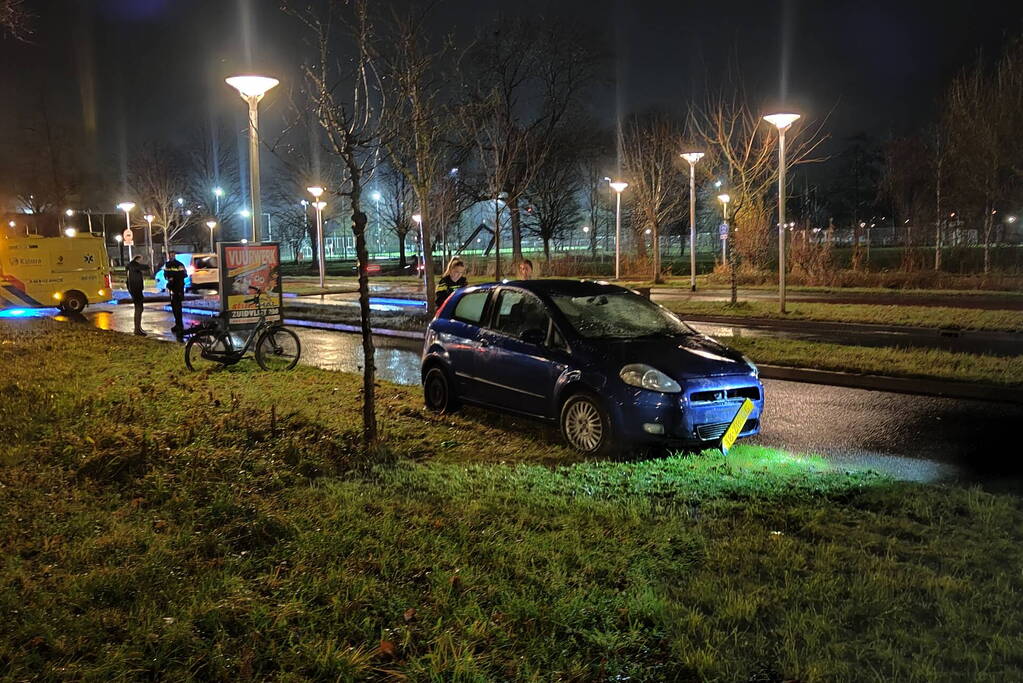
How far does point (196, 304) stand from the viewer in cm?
2866

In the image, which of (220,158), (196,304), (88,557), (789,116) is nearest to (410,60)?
(789,116)

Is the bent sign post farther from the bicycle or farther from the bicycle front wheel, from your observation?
the bicycle front wheel

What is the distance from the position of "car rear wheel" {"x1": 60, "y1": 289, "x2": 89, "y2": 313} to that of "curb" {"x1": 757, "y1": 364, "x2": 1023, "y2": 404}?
2225cm

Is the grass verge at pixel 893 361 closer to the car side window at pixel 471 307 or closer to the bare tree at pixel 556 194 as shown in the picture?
the car side window at pixel 471 307

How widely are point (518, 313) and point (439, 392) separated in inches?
57.3

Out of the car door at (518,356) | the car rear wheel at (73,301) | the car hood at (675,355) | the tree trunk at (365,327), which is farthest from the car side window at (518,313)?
the car rear wheel at (73,301)

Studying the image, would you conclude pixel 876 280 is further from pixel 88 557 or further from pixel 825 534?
pixel 88 557

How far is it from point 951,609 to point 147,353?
1282 centimetres

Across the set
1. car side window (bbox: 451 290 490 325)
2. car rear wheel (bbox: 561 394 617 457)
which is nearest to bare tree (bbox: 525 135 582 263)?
car side window (bbox: 451 290 490 325)

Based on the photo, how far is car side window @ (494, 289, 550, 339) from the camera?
7750mm

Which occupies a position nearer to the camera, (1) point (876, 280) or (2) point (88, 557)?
(2) point (88, 557)

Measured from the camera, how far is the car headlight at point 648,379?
6.70 m

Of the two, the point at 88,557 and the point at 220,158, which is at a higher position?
the point at 220,158

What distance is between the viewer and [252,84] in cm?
1234
